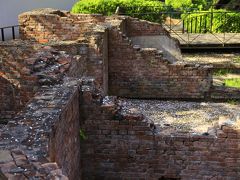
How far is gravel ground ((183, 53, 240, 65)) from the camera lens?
14.5 metres

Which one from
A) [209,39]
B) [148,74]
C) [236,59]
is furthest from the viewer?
[209,39]

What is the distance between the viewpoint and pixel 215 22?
59.6 ft

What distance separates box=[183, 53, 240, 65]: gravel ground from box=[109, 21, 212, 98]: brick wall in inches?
149

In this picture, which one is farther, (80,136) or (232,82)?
(232,82)

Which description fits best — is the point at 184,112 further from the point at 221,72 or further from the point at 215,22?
the point at 215,22

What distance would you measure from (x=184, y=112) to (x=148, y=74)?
1.25 m

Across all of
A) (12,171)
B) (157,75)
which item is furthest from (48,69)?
(157,75)

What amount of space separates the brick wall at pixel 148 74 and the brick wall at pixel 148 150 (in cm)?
445

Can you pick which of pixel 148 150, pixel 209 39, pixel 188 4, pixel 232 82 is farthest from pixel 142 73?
pixel 188 4

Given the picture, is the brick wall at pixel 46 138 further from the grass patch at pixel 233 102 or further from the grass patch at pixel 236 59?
the grass patch at pixel 236 59

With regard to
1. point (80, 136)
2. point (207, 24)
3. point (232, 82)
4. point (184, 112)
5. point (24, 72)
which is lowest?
point (184, 112)

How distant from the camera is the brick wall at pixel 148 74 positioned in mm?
10453

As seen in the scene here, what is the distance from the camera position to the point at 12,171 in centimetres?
385

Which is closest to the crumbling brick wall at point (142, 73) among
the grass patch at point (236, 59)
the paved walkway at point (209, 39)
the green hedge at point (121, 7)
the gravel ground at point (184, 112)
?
the gravel ground at point (184, 112)
